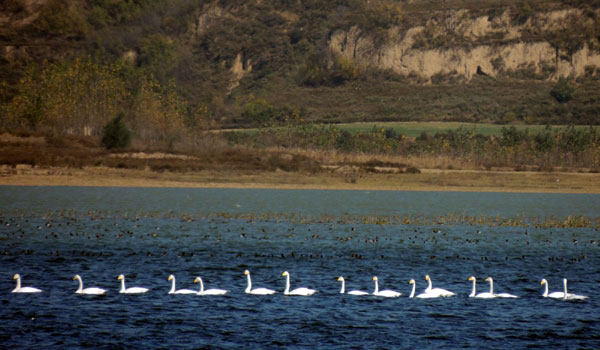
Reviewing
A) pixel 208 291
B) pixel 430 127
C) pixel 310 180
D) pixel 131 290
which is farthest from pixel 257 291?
pixel 430 127

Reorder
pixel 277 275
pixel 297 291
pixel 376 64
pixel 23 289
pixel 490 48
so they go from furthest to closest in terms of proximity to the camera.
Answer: pixel 376 64, pixel 490 48, pixel 277 275, pixel 297 291, pixel 23 289

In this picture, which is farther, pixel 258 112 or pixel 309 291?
pixel 258 112


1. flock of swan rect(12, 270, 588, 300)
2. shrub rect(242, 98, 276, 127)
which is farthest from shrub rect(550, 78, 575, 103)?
flock of swan rect(12, 270, 588, 300)

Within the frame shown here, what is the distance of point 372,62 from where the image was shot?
594 feet

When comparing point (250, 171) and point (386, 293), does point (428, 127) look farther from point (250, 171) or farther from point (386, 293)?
point (386, 293)

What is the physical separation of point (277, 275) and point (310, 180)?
45717mm

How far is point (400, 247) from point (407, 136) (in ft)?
292

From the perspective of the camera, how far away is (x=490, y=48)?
174000 millimetres

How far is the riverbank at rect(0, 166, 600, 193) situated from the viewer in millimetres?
73250

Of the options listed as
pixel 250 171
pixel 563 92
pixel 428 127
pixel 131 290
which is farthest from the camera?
pixel 563 92

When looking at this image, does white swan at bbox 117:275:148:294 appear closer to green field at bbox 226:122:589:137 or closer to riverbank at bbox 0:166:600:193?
riverbank at bbox 0:166:600:193

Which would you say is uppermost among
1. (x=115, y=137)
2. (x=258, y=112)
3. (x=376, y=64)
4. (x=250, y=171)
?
(x=376, y=64)

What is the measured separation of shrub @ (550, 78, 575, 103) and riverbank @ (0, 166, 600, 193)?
70545 millimetres

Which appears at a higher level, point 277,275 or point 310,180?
point 310,180
